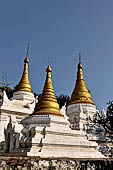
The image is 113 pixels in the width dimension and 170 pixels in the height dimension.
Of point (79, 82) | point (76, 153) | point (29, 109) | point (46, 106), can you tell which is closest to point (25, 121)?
point (46, 106)

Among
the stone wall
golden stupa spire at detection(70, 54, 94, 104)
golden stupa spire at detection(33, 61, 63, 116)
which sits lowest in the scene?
the stone wall

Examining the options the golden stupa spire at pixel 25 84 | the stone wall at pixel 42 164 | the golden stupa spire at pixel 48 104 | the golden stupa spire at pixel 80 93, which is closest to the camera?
the stone wall at pixel 42 164

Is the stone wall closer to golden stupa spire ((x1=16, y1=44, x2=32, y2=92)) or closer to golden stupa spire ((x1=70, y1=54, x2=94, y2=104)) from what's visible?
golden stupa spire ((x1=70, y1=54, x2=94, y2=104))

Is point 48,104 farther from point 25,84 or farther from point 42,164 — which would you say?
point 25,84

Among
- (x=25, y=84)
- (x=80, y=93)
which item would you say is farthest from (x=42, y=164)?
(x=25, y=84)

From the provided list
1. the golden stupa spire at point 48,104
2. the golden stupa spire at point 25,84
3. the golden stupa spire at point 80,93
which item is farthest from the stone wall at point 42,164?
the golden stupa spire at point 25,84

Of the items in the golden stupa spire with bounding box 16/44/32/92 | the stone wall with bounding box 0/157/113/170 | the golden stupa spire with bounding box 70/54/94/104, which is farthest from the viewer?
the golden stupa spire with bounding box 16/44/32/92

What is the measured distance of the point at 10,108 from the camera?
22328mm

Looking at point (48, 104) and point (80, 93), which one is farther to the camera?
point (80, 93)

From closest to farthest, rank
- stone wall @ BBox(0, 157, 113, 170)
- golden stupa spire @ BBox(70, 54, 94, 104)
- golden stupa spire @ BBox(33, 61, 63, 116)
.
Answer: stone wall @ BBox(0, 157, 113, 170), golden stupa spire @ BBox(33, 61, 63, 116), golden stupa spire @ BBox(70, 54, 94, 104)

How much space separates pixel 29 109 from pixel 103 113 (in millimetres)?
12188

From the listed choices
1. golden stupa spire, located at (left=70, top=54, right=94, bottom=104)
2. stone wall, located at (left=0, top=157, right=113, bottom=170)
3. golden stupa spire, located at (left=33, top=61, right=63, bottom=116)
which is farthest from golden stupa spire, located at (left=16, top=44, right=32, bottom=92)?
stone wall, located at (left=0, top=157, right=113, bottom=170)

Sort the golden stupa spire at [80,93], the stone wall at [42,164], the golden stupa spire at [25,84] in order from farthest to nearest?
the golden stupa spire at [25,84] → the golden stupa spire at [80,93] → the stone wall at [42,164]

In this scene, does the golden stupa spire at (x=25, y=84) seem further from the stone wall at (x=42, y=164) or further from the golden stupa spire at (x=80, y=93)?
the stone wall at (x=42, y=164)
